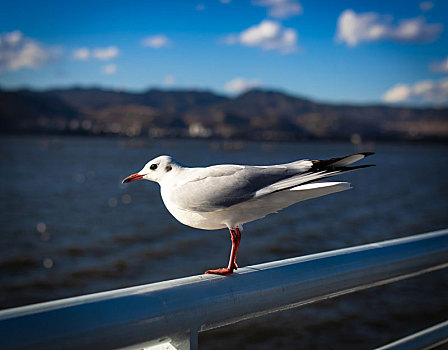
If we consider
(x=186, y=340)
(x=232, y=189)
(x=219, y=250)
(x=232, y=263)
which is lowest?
(x=219, y=250)

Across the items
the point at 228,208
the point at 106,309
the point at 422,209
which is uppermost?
the point at 228,208

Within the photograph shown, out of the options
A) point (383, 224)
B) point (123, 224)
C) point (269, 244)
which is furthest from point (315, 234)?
point (123, 224)

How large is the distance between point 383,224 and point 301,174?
1871 centimetres

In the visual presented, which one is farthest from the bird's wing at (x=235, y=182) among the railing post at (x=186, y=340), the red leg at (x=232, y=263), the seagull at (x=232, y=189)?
the railing post at (x=186, y=340)

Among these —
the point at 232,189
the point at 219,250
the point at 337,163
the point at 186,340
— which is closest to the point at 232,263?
the point at 232,189

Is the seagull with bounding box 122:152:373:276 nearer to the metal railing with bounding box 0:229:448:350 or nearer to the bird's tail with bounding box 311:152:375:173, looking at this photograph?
the bird's tail with bounding box 311:152:375:173

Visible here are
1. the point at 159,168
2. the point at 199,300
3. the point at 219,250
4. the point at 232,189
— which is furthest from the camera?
the point at 219,250

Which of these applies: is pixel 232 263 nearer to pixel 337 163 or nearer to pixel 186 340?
pixel 186 340

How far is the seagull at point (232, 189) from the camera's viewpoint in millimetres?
1293

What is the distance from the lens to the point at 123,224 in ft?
65.0

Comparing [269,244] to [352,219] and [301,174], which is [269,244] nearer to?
[352,219]

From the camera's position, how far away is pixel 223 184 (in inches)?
55.7

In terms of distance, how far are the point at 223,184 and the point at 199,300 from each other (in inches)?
16.2

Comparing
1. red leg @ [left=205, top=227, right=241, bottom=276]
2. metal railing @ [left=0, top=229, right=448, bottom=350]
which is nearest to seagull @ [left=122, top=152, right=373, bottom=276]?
red leg @ [left=205, top=227, right=241, bottom=276]
